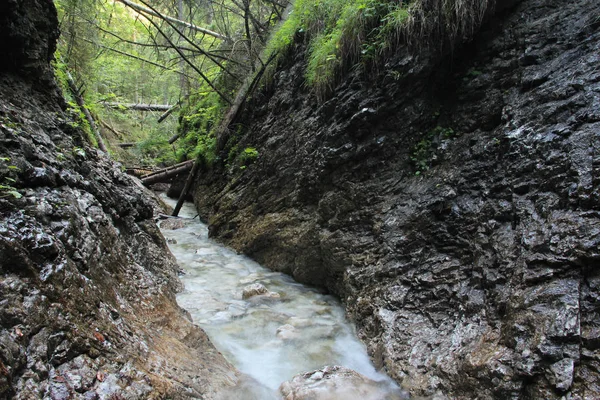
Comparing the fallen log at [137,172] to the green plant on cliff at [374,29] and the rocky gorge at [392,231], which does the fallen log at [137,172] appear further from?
the green plant on cliff at [374,29]

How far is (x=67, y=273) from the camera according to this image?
2117mm

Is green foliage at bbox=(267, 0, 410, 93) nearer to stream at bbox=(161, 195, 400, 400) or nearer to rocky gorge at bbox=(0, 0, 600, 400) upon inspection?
rocky gorge at bbox=(0, 0, 600, 400)

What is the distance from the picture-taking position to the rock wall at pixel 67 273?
1659mm

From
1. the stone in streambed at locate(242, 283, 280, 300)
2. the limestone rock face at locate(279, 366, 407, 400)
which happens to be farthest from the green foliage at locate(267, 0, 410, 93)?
the limestone rock face at locate(279, 366, 407, 400)

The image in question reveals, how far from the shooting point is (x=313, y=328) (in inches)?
153

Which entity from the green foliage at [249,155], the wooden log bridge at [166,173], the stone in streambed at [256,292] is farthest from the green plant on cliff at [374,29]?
the wooden log bridge at [166,173]

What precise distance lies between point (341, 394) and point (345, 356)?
28.7 inches

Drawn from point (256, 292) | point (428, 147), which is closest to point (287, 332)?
point (256, 292)

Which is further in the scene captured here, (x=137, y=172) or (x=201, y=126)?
(x=137, y=172)

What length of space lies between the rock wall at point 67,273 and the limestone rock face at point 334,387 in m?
0.50

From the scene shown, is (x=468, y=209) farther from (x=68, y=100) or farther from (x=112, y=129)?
(x=112, y=129)

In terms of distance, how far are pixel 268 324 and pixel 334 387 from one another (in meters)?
1.39

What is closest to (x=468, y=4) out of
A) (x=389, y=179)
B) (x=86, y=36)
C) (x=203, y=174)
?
(x=389, y=179)

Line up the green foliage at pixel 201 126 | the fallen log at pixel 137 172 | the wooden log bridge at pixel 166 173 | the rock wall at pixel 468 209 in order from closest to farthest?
Answer: the rock wall at pixel 468 209
the green foliage at pixel 201 126
the wooden log bridge at pixel 166 173
the fallen log at pixel 137 172
